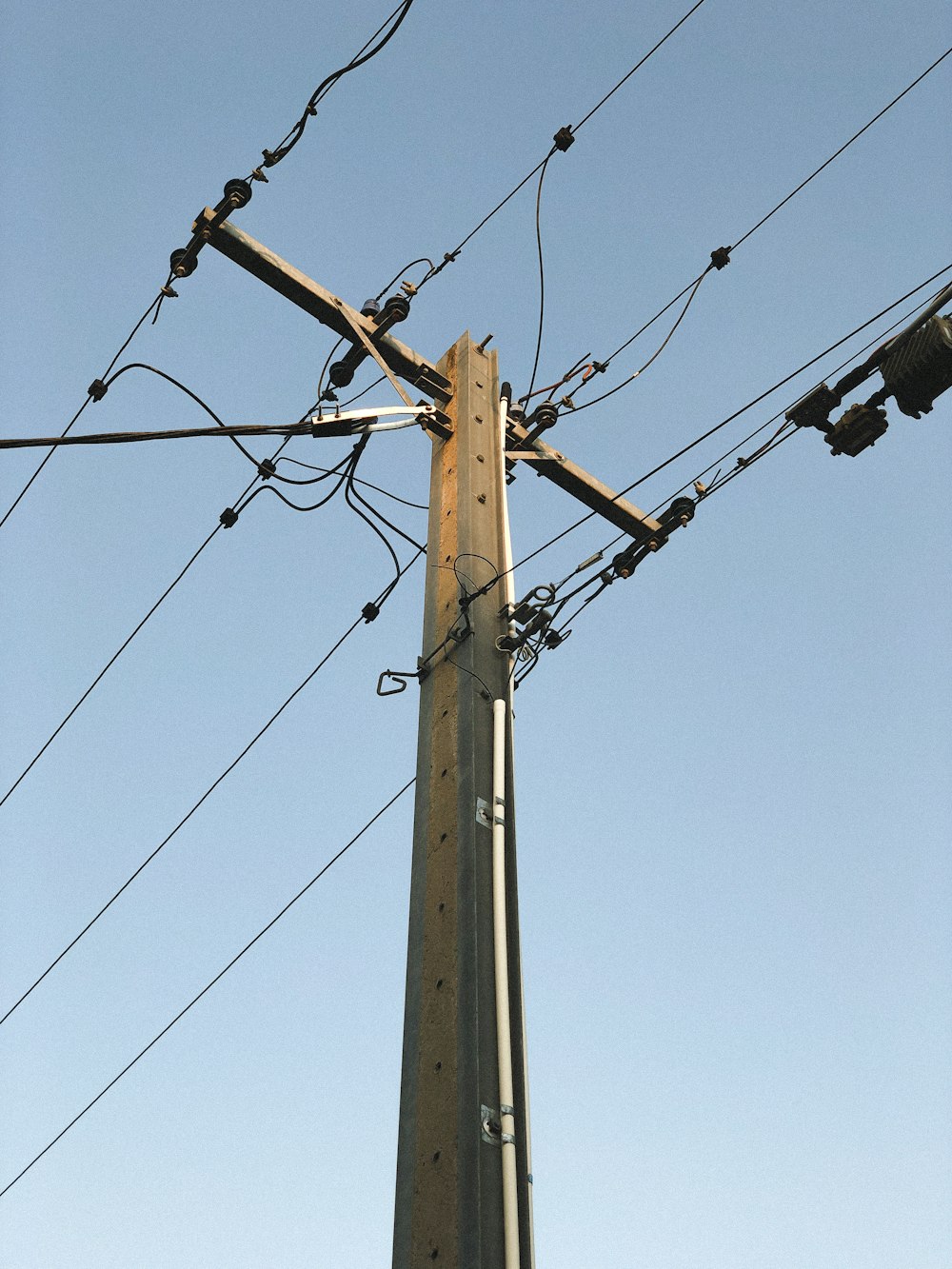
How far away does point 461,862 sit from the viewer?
4.39 meters

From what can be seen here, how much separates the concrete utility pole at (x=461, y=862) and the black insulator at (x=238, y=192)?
14 cm

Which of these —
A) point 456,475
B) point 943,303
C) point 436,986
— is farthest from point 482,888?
point 943,303

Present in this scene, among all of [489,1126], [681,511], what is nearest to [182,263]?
[681,511]

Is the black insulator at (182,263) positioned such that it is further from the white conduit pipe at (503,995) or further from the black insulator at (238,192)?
the white conduit pipe at (503,995)

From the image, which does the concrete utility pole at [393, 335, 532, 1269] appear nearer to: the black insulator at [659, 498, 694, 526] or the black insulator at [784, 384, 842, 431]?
the black insulator at [659, 498, 694, 526]

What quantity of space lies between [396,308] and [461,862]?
332 centimetres

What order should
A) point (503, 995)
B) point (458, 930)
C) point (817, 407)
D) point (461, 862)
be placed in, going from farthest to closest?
1. point (817, 407)
2. point (461, 862)
3. point (458, 930)
4. point (503, 995)

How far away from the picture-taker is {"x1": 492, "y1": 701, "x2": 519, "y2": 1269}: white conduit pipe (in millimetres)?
3629

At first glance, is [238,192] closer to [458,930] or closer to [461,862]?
[461,862]

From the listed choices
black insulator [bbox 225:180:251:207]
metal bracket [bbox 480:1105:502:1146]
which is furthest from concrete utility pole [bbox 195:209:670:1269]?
black insulator [bbox 225:180:251:207]

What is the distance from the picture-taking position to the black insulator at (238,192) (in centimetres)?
654

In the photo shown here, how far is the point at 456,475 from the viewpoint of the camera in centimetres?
600

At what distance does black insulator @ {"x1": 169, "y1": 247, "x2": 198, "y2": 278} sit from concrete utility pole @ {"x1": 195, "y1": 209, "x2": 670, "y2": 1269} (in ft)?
0.51

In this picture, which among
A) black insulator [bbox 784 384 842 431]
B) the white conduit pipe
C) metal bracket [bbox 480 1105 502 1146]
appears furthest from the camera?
black insulator [bbox 784 384 842 431]
